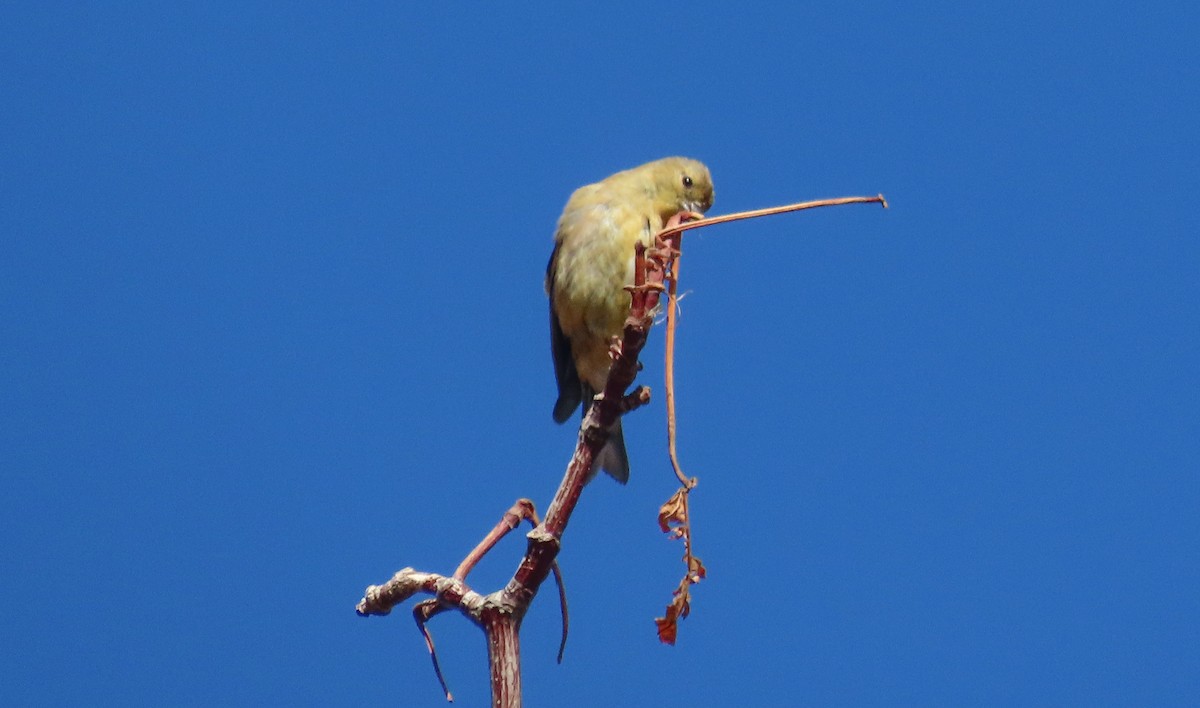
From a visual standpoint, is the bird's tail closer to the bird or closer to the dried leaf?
the bird

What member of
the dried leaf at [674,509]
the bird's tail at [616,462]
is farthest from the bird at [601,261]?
the dried leaf at [674,509]

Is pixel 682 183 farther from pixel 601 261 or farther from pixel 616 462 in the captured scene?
pixel 616 462

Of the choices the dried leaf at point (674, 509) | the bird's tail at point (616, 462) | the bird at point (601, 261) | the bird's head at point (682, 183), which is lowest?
the dried leaf at point (674, 509)

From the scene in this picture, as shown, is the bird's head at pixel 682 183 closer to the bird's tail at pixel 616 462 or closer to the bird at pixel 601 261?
the bird at pixel 601 261

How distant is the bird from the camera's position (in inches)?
115

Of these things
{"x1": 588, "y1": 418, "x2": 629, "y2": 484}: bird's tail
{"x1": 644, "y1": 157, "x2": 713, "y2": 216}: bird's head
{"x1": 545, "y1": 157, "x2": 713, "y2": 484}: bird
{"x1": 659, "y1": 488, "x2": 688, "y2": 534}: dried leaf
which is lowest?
{"x1": 659, "y1": 488, "x2": 688, "y2": 534}: dried leaf

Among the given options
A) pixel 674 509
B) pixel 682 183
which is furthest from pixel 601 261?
pixel 674 509

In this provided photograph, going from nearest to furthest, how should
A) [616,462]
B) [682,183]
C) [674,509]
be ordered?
[674,509], [616,462], [682,183]

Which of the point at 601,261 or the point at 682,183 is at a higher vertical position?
the point at 682,183

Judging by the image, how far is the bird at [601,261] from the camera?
9.55ft

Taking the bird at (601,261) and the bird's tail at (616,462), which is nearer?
the bird's tail at (616,462)

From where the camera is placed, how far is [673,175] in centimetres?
319

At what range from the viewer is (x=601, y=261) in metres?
2.92

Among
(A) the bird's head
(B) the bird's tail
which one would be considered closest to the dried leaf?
(B) the bird's tail
